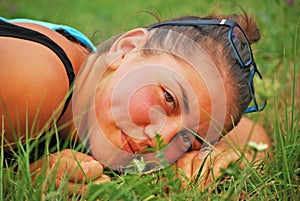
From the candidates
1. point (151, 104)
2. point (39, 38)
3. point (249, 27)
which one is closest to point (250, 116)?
point (249, 27)

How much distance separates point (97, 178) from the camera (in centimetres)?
156

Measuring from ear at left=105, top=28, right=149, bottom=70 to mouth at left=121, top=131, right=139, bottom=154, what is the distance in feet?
0.92

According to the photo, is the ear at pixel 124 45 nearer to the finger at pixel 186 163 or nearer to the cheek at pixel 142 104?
the cheek at pixel 142 104

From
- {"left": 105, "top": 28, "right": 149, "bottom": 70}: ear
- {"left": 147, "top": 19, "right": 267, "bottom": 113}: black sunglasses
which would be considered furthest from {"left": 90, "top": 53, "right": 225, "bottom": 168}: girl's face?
{"left": 147, "top": 19, "right": 267, "bottom": 113}: black sunglasses

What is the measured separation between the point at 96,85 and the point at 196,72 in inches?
13.7

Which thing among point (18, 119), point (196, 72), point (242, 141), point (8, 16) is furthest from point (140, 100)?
point (8, 16)

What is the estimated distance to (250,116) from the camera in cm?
263

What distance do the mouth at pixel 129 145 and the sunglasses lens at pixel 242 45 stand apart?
1.64 ft

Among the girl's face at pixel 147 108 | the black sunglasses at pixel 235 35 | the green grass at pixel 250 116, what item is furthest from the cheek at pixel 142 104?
the black sunglasses at pixel 235 35

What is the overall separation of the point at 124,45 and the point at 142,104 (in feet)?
1.11

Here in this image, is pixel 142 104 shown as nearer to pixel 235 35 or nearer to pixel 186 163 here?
pixel 186 163

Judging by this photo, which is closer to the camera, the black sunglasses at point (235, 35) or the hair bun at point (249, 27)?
the black sunglasses at point (235, 35)

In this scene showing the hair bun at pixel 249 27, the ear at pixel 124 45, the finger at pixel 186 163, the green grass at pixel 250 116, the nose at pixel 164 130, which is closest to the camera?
the green grass at pixel 250 116

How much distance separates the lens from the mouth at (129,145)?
68.1 inches
